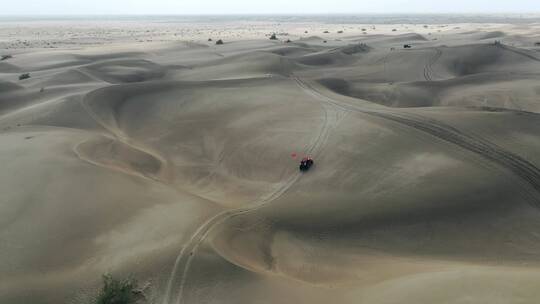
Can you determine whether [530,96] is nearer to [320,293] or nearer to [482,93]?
[482,93]

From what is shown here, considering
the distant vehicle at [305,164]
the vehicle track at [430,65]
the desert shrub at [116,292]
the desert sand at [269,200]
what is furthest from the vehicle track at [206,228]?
the vehicle track at [430,65]

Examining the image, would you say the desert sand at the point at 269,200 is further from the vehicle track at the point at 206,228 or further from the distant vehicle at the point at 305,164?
the distant vehicle at the point at 305,164

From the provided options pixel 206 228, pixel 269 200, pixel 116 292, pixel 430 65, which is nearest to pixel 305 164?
pixel 269 200

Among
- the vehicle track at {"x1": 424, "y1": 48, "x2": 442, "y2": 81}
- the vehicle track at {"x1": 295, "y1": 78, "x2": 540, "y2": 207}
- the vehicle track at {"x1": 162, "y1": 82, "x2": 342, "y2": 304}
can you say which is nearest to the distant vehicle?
the vehicle track at {"x1": 162, "y1": 82, "x2": 342, "y2": 304}

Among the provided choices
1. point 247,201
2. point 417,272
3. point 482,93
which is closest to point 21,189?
point 247,201

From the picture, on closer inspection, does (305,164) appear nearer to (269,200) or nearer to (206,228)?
(269,200)

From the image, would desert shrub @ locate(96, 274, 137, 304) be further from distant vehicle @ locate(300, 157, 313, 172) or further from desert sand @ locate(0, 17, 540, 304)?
distant vehicle @ locate(300, 157, 313, 172)
